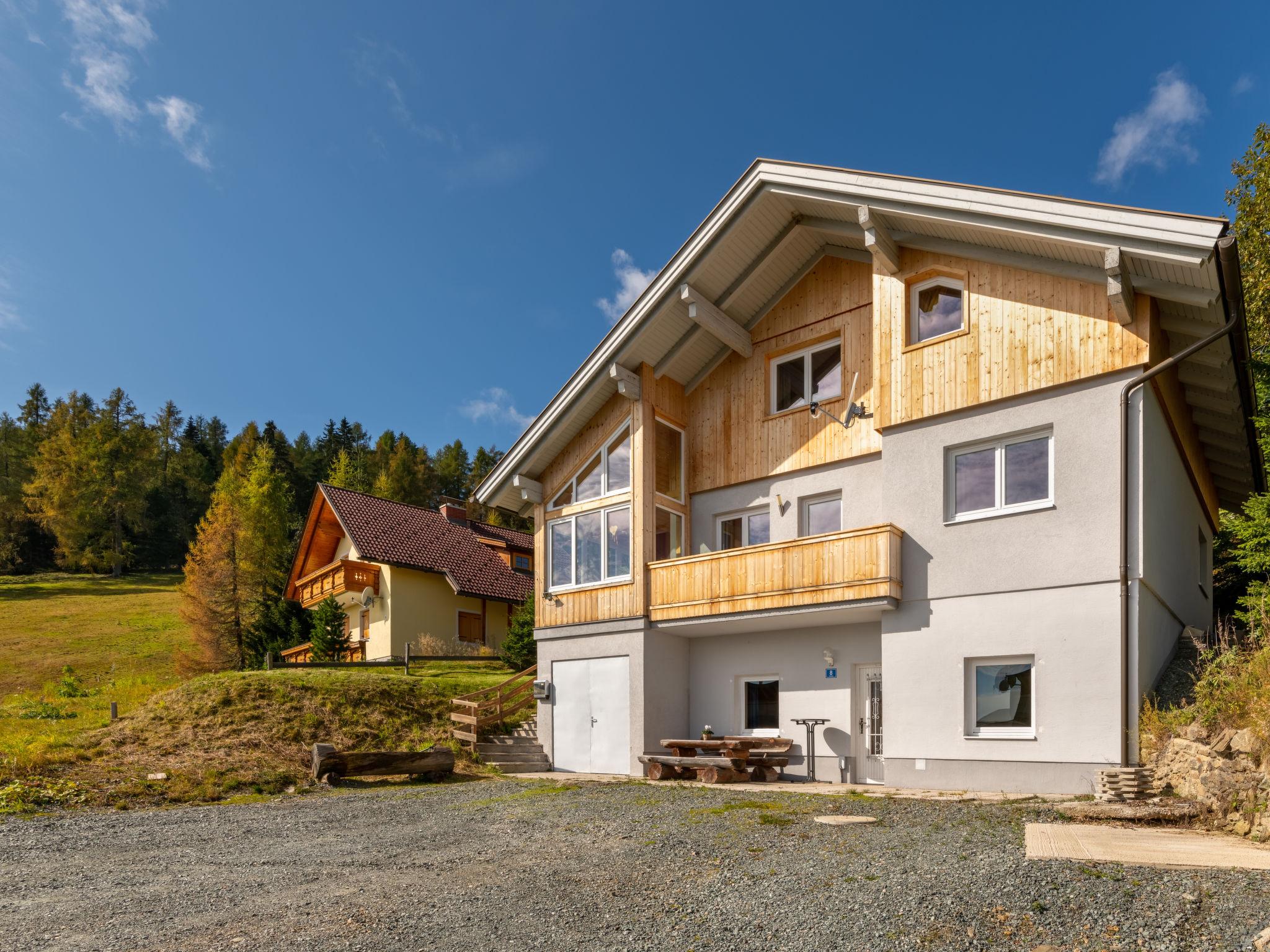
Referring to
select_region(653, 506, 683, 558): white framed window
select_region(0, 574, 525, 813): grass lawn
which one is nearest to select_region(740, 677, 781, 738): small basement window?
select_region(653, 506, 683, 558): white framed window

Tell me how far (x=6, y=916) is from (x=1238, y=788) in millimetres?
11038

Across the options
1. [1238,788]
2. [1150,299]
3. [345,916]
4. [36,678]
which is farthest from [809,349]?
[36,678]

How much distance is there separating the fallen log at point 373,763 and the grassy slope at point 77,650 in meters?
4.24

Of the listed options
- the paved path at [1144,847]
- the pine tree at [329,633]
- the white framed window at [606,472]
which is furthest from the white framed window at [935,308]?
the pine tree at [329,633]

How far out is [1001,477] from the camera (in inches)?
545

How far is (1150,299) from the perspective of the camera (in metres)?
12.9

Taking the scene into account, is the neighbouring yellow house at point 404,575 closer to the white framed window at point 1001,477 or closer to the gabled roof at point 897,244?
the gabled roof at point 897,244

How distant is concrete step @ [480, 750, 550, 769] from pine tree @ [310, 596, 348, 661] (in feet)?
38.2

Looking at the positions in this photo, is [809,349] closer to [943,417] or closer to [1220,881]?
Answer: [943,417]

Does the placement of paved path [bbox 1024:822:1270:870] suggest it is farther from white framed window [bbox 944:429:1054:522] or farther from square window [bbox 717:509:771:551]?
square window [bbox 717:509:771:551]

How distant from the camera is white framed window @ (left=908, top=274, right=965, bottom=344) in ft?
48.3

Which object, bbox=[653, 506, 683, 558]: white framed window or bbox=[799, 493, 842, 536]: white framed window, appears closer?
bbox=[799, 493, 842, 536]: white framed window

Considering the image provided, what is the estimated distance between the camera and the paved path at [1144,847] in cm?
660

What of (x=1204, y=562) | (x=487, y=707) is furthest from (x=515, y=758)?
(x=1204, y=562)
